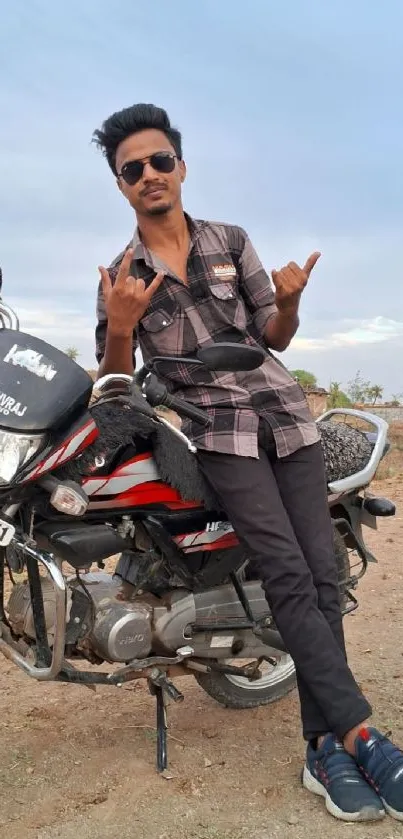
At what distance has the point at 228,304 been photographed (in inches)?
112

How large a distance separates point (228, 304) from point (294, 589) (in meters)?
1.04

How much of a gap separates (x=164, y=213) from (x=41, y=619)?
149cm

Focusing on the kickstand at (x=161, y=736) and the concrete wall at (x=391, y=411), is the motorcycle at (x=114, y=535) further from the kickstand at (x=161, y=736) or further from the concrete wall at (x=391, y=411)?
the concrete wall at (x=391, y=411)

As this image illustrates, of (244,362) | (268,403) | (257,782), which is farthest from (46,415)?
(257,782)

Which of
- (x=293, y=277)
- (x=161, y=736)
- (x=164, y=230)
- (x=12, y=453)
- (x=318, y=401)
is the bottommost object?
(x=161, y=736)

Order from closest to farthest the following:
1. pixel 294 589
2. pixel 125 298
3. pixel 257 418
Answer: pixel 125 298 < pixel 294 589 < pixel 257 418

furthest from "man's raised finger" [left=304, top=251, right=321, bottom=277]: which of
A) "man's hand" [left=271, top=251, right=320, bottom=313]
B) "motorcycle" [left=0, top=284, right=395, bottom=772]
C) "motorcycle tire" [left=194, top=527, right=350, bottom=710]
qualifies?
"motorcycle tire" [left=194, top=527, right=350, bottom=710]

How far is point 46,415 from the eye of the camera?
222cm

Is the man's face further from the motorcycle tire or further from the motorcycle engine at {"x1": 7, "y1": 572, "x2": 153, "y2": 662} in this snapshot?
the motorcycle tire

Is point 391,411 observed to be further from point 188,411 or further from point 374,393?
point 188,411

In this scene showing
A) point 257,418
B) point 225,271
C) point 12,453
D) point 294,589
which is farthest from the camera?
point 225,271

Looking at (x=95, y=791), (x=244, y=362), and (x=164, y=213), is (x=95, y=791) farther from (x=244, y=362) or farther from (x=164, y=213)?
(x=164, y=213)

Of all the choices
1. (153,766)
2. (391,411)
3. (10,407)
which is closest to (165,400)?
(10,407)

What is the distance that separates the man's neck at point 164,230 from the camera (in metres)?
2.86
